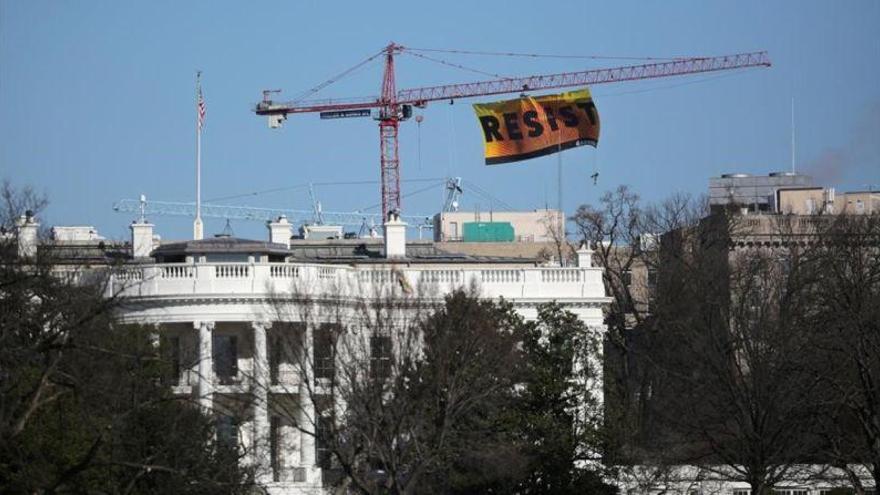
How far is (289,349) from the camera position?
10006cm

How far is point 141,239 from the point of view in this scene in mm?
128875

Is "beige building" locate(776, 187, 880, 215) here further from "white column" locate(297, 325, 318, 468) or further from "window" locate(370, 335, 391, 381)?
"window" locate(370, 335, 391, 381)

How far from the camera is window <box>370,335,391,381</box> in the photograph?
95.6m

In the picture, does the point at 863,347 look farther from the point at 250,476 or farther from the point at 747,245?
the point at 747,245

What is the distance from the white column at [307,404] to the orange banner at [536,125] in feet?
194

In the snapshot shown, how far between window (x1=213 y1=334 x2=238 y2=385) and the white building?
55 mm

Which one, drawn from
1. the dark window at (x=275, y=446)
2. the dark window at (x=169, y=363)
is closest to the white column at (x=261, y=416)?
the dark window at (x=275, y=446)

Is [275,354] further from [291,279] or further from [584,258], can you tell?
[584,258]

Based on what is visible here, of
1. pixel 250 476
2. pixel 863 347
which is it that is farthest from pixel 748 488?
pixel 250 476

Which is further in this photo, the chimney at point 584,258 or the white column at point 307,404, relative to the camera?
the chimney at point 584,258

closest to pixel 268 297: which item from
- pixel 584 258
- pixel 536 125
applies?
pixel 584 258

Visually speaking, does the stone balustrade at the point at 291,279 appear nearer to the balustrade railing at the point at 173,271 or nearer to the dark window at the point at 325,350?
the balustrade railing at the point at 173,271

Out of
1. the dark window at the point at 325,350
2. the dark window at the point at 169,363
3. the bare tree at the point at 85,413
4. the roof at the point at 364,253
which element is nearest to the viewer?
the bare tree at the point at 85,413

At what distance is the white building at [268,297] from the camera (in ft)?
343
